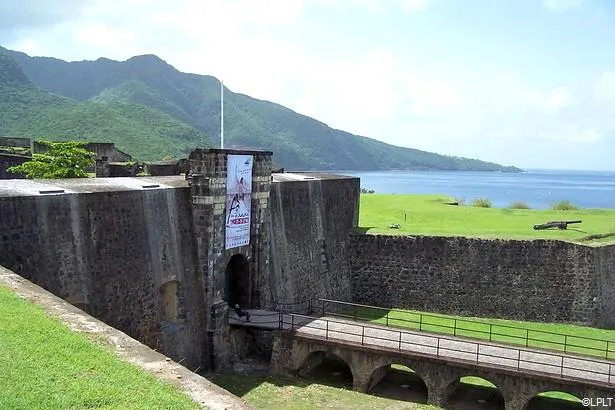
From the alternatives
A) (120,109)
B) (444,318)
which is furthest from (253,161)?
(120,109)

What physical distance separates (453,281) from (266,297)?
9499 millimetres

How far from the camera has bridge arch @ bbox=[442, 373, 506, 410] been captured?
59.4ft

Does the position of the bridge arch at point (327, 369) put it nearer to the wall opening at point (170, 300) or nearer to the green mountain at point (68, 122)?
the wall opening at point (170, 300)

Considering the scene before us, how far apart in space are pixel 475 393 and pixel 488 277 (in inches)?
346

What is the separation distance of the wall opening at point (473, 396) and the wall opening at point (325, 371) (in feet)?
10.5

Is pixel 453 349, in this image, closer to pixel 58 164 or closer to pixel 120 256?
pixel 120 256

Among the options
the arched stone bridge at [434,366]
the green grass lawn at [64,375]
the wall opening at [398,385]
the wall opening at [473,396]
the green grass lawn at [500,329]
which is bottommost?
the wall opening at [473,396]

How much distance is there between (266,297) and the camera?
22.5 metres

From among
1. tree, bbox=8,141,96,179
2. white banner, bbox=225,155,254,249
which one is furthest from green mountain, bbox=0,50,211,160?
white banner, bbox=225,155,254,249

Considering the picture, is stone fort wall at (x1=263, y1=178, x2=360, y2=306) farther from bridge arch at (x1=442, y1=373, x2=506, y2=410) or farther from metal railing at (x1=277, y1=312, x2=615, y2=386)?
bridge arch at (x1=442, y1=373, x2=506, y2=410)

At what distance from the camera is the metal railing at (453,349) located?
680 inches

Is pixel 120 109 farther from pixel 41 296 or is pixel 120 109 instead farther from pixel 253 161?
pixel 41 296

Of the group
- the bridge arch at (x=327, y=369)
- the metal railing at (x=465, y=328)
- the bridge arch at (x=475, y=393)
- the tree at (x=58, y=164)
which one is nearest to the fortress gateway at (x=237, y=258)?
the metal railing at (x=465, y=328)

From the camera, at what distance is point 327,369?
20719 millimetres
